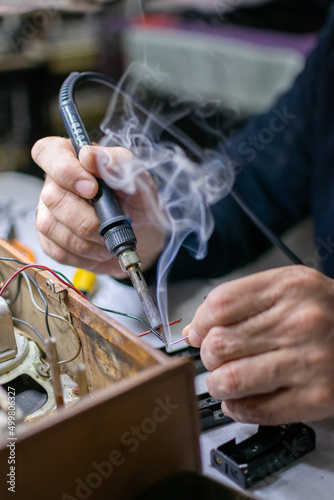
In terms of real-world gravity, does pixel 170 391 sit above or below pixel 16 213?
above

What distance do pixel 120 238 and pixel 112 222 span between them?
0.03 m

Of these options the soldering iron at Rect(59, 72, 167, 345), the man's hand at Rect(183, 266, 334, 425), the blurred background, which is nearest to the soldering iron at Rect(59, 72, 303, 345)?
the soldering iron at Rect(59, 72, 167, 345)

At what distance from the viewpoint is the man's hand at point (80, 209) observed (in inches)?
26.6

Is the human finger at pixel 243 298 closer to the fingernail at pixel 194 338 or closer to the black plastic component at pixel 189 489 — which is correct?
the fingernail at pixel 194 338

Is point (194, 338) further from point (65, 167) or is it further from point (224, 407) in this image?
point (65, 167)

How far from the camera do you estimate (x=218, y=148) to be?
1235mm

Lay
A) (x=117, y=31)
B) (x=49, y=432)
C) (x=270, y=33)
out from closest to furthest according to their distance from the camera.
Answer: (x=49, y=432) → (x=270, y=33) → (x=117, y=31)

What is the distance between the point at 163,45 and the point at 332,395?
213 centimetres

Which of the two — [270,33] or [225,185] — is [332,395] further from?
[270,33]

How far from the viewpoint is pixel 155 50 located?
234cm

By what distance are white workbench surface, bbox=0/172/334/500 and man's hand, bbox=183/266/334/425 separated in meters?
0.06

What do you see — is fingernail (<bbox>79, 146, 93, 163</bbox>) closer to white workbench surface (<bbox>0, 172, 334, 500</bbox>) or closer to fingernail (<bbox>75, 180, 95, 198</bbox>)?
fingernail (<bbox>75, 180, 95, 198</bbox>)

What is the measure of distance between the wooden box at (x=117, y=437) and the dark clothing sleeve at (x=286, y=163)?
62 centimetres

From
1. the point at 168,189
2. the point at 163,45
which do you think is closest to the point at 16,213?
the point at 168,189
